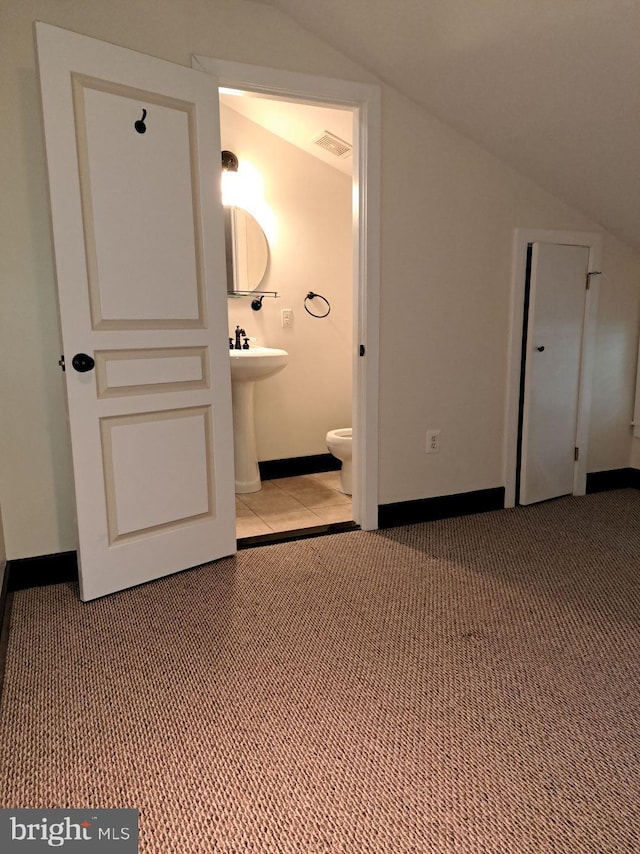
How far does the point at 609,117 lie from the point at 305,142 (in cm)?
184

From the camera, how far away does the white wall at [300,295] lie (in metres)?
3.51


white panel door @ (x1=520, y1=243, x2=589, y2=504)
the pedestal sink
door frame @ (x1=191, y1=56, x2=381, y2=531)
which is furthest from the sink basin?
white panel door @ (x1=520, y1=243, x2=589, y2=504)

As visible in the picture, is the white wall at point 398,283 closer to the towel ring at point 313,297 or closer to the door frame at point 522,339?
the door frame at point 522,339

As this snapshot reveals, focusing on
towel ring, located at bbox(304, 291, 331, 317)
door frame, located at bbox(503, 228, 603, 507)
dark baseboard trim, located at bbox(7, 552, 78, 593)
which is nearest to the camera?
dark baseboard trim, located at bbox(7, 552, 78, 593)

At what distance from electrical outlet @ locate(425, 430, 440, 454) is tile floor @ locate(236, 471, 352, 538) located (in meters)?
0.57

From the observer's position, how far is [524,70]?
2.12 meters

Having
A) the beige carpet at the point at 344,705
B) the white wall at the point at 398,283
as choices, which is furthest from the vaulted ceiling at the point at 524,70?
the beige carpet at the point at 344,705

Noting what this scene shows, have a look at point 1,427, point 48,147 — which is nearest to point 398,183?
point 48,147

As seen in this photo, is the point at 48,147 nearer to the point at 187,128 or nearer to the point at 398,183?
the point at 187,128

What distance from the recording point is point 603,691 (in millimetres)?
1536

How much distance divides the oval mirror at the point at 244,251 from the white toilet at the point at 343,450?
3.65 feet

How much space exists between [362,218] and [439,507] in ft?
4.93

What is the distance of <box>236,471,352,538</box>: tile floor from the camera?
2873mm

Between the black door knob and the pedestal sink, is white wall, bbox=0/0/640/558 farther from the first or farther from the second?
the pedestal sink
